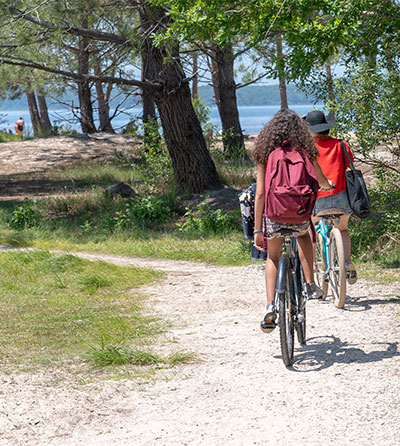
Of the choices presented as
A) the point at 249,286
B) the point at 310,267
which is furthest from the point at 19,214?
the point at 310,267

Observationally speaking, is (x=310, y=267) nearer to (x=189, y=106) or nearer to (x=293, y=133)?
(x=293, y=133)

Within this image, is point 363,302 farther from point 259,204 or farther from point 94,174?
point 94,174

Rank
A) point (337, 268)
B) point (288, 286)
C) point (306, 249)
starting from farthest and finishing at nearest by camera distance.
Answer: point (337, 268) → point (306, 249) → point (288, 286)

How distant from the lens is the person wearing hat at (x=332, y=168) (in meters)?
A: 6.29

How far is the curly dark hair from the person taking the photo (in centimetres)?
472

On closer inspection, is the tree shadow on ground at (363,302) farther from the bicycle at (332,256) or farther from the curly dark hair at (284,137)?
the curly dark hair at (284,137)

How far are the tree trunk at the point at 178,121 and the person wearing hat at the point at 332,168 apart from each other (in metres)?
7.16

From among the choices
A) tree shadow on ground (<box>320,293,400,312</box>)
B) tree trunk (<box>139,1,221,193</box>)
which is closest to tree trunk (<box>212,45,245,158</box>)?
tree trunk (<box>139,1,221,193</box>)

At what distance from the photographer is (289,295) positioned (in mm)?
4715

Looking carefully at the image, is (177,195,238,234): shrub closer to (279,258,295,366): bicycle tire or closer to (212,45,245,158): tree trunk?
(212,45,245,158): tree trunk

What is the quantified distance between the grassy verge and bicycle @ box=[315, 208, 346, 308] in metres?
1.58

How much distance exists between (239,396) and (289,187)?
1.33 metres

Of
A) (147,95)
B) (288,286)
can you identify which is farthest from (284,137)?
(147,95)

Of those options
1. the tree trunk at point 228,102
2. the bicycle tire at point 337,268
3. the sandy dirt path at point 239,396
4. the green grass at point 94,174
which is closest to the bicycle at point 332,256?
the bicycle tire at point 337,268
